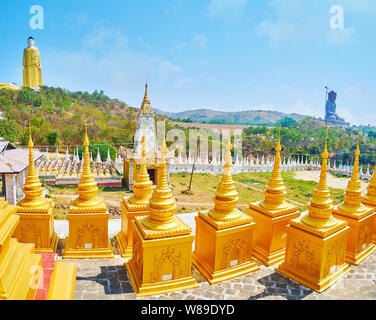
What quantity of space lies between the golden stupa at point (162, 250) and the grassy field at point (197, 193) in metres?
10.5

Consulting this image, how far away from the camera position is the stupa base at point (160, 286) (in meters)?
5.26

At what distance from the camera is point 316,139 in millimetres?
63375

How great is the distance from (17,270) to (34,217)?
3429 millimetres

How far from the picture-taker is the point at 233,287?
18.6ft

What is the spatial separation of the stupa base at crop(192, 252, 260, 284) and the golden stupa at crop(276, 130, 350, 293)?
0.68m

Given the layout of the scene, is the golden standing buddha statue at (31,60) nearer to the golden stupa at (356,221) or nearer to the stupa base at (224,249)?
the stupa base at (224,249)

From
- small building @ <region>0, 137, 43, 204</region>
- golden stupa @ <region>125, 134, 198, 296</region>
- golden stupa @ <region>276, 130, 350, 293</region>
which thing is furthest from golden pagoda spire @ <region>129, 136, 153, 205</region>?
small building @ <region>0, 137, 43, 204</region>

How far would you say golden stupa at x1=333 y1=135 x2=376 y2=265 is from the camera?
22.9 feet

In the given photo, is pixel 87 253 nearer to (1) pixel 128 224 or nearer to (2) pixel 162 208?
(1) pixel 128 224

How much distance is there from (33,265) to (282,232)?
18.3 feet

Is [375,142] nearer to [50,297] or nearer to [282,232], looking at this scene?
[282,232]

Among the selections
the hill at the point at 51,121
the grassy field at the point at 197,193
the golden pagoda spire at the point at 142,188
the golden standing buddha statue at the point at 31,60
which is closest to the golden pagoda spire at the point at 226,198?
the golden pagoda spire at the point at 142,188

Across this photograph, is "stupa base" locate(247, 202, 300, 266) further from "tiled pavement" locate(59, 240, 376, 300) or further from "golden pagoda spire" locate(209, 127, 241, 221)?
"golden pagoda spire" locate(209, 127, 241, 221)
